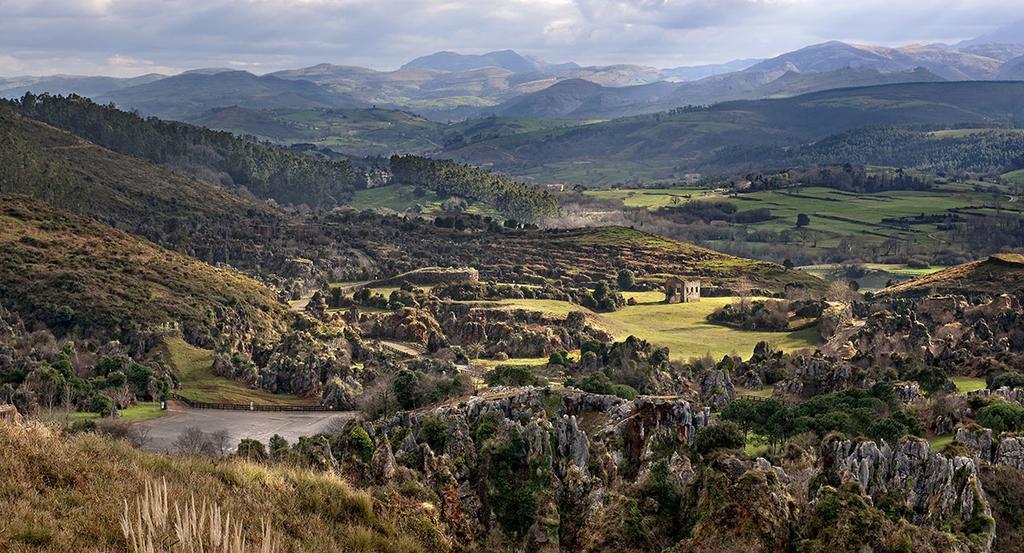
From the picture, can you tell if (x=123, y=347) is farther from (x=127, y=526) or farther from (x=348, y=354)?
(x=127, y=526)

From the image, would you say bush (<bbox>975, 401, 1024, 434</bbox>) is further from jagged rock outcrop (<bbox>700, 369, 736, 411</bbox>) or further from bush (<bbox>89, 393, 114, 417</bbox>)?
bush (<bbox>89, 393, 114, 417</bbox>)

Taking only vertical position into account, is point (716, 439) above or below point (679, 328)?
above

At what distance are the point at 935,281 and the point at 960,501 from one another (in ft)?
308

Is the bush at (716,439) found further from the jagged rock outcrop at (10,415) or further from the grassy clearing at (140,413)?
the grassy clearing at (140,413)

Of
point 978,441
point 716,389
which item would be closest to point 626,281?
point 716,389

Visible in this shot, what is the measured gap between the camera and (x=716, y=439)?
3638cm

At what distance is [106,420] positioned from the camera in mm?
56250

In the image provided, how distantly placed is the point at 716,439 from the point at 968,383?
A: 3239 centimetres

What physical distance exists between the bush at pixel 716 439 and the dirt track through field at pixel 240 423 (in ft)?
96.7

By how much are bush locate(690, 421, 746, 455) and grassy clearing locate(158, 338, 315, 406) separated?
1614 inches

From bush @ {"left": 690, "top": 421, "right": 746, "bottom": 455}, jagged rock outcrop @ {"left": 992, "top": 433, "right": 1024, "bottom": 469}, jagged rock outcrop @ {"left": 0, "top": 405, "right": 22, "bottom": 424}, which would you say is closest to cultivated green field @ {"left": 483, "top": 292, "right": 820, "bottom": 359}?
bush @ {"left": 690, "top": 421, "right": 746, "bottom": 455}

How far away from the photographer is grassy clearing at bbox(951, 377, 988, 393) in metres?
58.1

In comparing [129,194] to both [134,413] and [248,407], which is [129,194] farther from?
[134,413]

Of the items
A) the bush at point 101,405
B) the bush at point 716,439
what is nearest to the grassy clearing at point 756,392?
the bush at point 716,439
